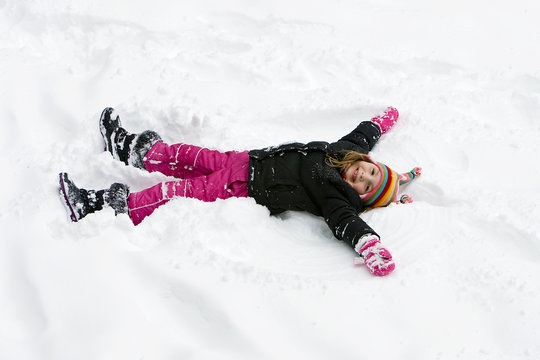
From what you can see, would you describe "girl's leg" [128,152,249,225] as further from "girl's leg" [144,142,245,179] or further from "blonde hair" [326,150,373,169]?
"blonde hair" [326,150,373,169]

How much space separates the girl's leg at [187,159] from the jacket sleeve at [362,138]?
1.77ft

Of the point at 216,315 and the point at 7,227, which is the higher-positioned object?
the point at 7,227

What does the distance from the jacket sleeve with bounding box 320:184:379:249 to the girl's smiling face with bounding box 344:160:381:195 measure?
0.14 m

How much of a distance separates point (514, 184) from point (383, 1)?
188 centimetres

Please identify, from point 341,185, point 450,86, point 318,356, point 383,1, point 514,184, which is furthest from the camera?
point 383,1

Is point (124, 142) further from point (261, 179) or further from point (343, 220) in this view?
point (343, 220)

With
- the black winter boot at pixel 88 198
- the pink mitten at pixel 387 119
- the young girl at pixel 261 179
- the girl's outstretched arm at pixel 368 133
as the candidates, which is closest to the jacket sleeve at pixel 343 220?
the young girl at pixel 261 179

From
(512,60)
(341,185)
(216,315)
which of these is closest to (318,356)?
(216,315)

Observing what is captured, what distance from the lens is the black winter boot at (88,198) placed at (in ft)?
6.45

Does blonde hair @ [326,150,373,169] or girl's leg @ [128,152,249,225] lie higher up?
blonde hair @ [326,150,373,169]

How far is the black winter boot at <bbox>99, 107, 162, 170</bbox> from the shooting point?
2.34 m

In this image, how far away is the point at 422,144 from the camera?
248 centimetres

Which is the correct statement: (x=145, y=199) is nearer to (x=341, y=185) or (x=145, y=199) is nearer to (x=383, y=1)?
(x=341, y=185)

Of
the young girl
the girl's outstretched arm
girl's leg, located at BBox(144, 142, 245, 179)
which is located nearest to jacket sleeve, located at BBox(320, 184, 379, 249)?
the young girl
